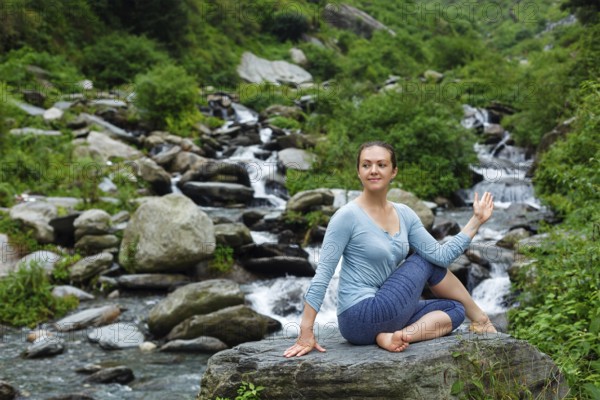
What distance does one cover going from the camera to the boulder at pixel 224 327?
8344mm

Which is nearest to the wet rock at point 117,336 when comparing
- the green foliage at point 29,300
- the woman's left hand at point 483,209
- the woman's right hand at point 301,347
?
the green foliage at point 29,300

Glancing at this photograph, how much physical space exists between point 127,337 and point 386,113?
500 inches

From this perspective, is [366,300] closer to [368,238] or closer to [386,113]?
[368,238]

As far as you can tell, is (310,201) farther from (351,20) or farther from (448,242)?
(351,20)

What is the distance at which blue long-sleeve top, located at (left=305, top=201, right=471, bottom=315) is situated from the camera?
12.7 ft

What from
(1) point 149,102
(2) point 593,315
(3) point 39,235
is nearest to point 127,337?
(3) point 39,235

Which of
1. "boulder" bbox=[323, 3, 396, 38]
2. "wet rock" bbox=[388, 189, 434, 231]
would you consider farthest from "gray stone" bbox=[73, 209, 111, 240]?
"boulder" bbox=[323, 3, 396, 38]

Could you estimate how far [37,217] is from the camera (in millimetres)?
11711

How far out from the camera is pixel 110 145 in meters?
17.7

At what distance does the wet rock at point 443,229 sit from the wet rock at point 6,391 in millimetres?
8571

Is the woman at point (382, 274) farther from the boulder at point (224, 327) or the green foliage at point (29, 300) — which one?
the green foliage at point (29, 300)

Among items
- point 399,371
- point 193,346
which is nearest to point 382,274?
point 399,371

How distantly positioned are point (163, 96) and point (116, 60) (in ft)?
20.1

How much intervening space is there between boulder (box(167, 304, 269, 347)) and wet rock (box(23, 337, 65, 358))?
1.51 m
